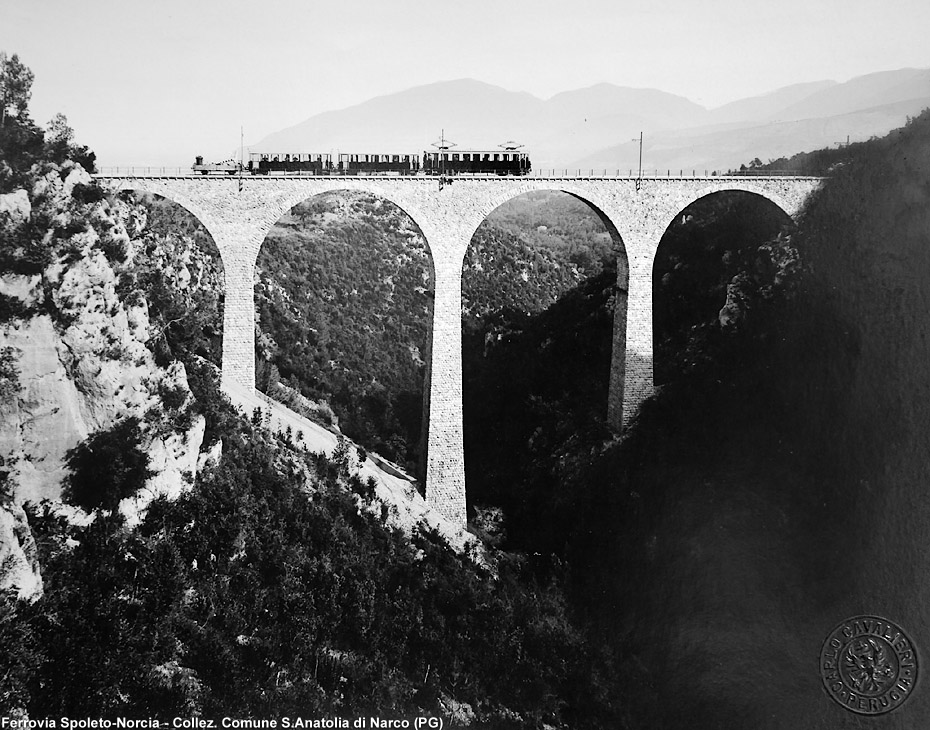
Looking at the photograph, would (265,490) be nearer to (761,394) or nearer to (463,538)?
(463,538)

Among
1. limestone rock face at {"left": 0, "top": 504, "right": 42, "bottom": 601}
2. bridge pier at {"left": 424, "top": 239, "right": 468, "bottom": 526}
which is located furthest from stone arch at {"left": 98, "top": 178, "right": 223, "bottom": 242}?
limestone rock face at {"left": 0, "top": 504, "right": 42, "bottom": 601}

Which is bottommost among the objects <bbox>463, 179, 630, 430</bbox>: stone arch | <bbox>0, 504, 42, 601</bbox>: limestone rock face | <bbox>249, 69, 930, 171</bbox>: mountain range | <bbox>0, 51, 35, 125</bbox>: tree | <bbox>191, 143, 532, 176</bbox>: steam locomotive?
<bbox>0, 504, 42, 601</bbox>: limestone rock face

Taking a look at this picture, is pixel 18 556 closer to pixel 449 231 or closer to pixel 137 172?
pixel 137 172

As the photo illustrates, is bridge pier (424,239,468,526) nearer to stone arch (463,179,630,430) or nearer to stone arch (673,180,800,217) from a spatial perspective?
stone arch (463,179,630,430)

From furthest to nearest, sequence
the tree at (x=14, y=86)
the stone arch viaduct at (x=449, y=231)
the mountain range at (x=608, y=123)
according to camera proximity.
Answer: the mountain range at (x=608, y=123) → the stone arch viaduct at (x=449, y=231) → the tree at (x=14, y=86)

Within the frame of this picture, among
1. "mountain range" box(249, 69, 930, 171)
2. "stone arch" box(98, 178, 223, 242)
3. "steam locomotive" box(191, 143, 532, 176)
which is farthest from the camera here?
"mountain range" box(249, 69, 930, 171)

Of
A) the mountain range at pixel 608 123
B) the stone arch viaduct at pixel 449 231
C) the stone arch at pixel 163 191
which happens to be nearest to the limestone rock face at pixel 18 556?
the stone arch viaduct at pixel 449 231

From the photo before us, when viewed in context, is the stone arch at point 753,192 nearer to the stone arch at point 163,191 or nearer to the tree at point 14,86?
the stone arch at point 163,191

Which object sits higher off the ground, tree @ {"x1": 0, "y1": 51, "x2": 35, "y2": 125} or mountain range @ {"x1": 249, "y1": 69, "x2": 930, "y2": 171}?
mountain range @ {"x1": 249, "y1": 69, "x2": 930, "y2": 171}
